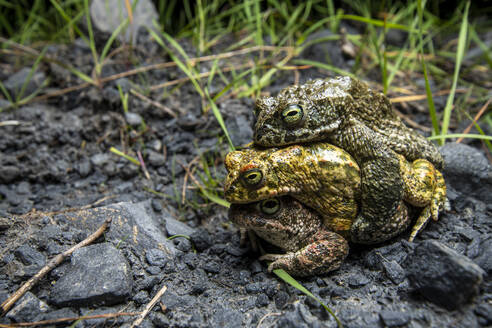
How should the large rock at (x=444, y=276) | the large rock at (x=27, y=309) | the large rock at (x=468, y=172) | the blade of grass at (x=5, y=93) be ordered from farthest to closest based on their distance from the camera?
Result: the blade of grass at (x=5, y=93) < the large rock at (x=468, y=172) < the large rock at (x=27, y=309) < the large rock at (x=444, y=276)

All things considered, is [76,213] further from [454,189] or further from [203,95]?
[454,189]

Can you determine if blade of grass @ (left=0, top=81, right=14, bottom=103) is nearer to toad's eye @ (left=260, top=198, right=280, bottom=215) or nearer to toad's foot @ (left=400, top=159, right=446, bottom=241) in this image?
toad's eye @ (left=260, top=198, right=280, bottom=215)

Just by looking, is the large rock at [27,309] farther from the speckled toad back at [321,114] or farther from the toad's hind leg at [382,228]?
the toad's hind leg at [382,228]

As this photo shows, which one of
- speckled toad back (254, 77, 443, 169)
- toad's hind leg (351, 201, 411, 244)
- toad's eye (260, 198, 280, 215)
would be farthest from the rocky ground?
speckled toad back (254, 77, 443, 169)

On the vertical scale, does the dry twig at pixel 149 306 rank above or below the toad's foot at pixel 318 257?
below

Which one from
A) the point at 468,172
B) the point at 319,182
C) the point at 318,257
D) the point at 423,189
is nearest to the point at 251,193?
the point at 319,182

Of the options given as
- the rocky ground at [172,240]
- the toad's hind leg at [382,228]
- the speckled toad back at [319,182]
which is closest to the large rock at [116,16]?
the rocky ground at [172,240]

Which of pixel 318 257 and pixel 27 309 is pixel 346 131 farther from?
pixel 27 309
